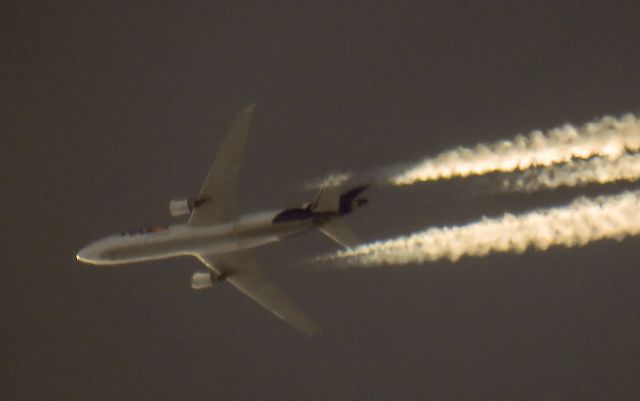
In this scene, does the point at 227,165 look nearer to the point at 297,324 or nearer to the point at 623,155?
the point at 297,324

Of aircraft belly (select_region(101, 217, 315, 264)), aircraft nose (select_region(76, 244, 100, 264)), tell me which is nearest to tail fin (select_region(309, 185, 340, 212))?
aircraft belly (select_region(101, 217, 315, 264))

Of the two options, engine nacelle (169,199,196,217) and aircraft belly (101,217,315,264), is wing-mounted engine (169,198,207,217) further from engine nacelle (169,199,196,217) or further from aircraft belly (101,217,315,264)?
aircraft belly (101,217,315,264)

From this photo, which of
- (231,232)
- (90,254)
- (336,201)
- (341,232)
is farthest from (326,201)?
(90,254)

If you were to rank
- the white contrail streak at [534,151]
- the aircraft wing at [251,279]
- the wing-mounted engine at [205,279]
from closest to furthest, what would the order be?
1. the white contrail streak at [534,151]
2. the wing-mounted engine at [205,279]
3. the aircraft wing at [251,279]

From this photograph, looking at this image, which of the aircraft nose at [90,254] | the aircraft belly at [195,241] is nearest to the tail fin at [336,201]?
the aircraft belly at [195,241]

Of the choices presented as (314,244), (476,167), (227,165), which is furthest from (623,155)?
(314,244)

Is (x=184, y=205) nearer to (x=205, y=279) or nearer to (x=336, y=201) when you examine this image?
(x=205, y=279)

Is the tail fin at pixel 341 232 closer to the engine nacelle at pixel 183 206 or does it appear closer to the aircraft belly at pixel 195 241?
the aircraft belly at pixel 195 241
